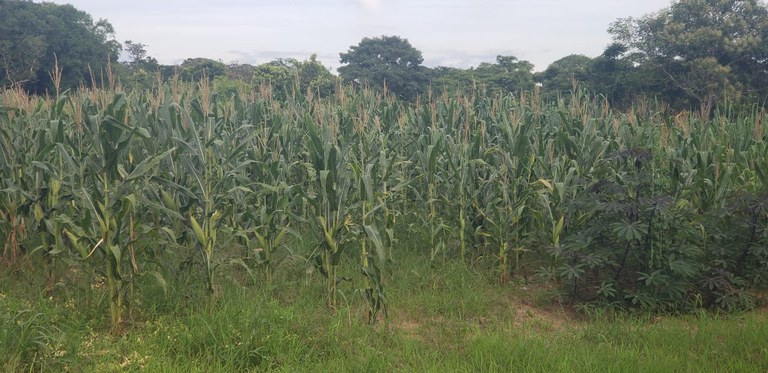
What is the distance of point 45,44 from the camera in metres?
31.4

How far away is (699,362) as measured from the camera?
4.33 metres

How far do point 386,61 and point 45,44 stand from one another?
19.7 meters

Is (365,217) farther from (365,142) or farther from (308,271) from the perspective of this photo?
(365,142)

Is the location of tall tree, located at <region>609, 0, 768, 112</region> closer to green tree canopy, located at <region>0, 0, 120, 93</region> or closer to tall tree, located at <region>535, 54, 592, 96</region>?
tall tree, located at <region>535, 54, 592, 96</region>

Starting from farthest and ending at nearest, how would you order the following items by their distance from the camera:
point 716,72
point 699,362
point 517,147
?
point 716,72
point 517,147
point 699,362

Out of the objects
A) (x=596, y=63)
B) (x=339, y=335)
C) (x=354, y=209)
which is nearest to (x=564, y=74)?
(x=596, y=63)

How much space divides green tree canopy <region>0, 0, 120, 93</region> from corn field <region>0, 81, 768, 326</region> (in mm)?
26571

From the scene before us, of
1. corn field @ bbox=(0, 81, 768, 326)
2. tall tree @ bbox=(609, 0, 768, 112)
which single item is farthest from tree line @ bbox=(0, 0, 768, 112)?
corn field @ bbox=(0, 81, 768, 326)

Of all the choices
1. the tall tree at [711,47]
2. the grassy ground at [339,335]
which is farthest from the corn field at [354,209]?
the tall tree at [711,47]

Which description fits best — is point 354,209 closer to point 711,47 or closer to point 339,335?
point 339,335

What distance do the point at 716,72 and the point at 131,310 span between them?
90.0 feet

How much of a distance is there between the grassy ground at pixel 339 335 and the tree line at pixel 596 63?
56.0ft

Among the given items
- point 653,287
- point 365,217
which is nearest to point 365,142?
point 365,217

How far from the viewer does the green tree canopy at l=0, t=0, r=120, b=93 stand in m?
30.3
